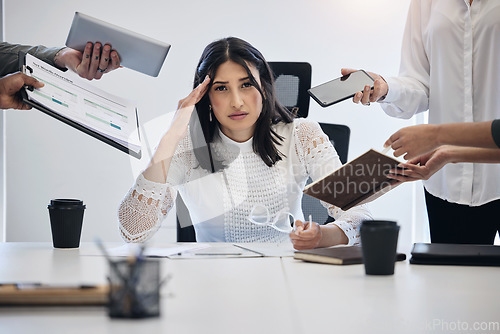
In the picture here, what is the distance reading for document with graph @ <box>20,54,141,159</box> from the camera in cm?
152

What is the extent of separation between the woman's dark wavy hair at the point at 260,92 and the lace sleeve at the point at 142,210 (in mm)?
403

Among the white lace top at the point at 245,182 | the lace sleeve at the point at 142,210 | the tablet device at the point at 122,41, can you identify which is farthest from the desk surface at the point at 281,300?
the tablet device at the point at 122,41

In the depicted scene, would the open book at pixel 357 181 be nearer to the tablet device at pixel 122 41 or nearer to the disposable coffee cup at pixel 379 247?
the disposable coffee cup at pixel 379 247

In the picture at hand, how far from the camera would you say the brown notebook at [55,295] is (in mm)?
779

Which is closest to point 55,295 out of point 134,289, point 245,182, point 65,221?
point 134,289

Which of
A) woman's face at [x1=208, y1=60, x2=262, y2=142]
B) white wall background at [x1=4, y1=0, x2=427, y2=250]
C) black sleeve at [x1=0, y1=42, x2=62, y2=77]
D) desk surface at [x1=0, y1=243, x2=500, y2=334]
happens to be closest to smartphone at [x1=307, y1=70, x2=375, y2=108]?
woman's face at [x1=208, y1=60, x2=262, y2=142]

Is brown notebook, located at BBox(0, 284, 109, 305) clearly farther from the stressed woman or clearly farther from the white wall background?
the white wall background

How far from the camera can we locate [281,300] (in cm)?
91

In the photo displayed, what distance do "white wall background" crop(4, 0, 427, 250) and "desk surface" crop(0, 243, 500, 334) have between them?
2.55 m

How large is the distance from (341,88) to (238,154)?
1.57ft

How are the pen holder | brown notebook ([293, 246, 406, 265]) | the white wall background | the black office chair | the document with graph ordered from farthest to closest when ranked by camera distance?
the white wall background, the black office chair, the document with graph, brown notebook ([293, 246, 406, 265]), the pen holder

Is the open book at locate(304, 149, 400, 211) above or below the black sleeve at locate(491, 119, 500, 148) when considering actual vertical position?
below

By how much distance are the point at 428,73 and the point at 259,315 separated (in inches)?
61.5

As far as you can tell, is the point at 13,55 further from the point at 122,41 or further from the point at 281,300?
the point at 281,300
